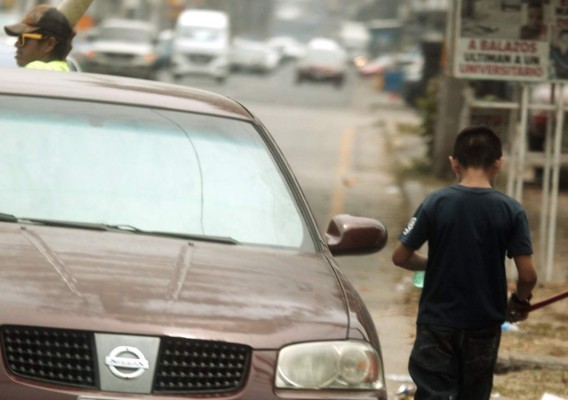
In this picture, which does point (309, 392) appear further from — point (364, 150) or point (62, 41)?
point (364, 150)

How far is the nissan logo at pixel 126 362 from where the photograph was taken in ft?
14.4

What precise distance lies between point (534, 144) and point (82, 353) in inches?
566

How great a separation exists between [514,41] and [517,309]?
517cm

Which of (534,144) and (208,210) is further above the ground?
(208,210)

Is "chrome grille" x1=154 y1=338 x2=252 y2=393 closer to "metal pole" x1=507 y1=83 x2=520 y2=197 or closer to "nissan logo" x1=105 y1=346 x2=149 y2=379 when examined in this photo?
"nissan logo" x1=105 y1=346 x2=149 y2=379

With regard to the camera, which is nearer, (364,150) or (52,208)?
(52,208)

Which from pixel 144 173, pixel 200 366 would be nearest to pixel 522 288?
pixel 144 173

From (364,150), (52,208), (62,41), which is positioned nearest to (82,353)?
(52,208)

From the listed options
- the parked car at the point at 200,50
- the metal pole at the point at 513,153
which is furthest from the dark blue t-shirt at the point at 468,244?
the parked car at the point at 200,50

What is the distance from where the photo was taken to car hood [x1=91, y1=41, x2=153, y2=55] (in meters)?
47.2

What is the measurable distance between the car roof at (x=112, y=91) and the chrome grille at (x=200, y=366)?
1709 mm

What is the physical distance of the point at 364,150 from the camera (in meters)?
26.4

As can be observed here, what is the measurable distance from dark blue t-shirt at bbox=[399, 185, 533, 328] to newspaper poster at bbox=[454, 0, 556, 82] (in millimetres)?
5148

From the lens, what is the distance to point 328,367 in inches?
183
